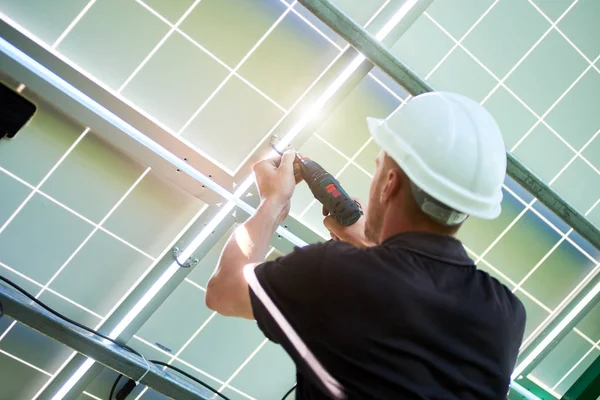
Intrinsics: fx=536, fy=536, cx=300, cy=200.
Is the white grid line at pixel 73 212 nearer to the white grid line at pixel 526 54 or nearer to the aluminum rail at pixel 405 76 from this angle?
the aluminum rail at pixel 405 76

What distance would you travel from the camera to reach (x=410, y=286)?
4.23 feet

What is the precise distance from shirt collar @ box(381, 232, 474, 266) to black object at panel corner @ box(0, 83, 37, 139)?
164 centimetres

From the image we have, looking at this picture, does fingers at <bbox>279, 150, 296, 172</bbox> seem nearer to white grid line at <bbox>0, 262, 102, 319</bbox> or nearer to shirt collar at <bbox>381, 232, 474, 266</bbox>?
shirt collar at <bbox>381, 232, 474, 266</bbox>

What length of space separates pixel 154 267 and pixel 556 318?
2243 millimetres

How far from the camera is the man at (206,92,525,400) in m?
1.27

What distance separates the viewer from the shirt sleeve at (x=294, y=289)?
134 centimetres

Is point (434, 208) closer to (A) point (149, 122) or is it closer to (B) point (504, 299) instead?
(B) point (504, 299)

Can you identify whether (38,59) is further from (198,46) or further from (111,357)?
(111,357)

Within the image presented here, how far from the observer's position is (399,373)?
4.10 ft

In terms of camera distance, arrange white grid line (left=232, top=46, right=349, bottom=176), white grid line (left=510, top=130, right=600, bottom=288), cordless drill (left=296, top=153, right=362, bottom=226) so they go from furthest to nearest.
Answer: white grid line (left=510, top=130, right=600, bottom=288)
white grid line (left=232, top=46, right=349, bottom=176)
cordless drill (left=296, top=153, right=362, bottom=226)

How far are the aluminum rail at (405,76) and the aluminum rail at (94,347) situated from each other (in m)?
1.75

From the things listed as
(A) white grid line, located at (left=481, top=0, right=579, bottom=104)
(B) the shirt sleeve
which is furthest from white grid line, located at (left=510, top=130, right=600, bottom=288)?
(B) the shirt sleeve

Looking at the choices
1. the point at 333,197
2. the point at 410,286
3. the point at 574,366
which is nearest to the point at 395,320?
the point at 410,286

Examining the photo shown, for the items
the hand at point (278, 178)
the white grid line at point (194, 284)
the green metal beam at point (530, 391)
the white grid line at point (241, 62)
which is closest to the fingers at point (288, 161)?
the hand at point (278, 178)
